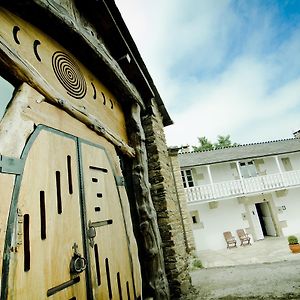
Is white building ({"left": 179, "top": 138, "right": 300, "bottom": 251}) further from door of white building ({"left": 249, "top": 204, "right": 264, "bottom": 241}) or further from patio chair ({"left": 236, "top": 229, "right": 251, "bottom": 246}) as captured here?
patio chair ({"left": 236, "top": 229, "right": 251, "bottom": 246})

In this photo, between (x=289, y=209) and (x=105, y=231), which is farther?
(x=289, y=209)

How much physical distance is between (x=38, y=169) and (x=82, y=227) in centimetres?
70

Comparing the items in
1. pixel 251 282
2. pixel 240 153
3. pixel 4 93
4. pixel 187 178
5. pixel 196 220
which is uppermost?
pixel 240 153

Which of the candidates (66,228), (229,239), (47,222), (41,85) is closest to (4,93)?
(41,85)

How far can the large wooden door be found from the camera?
1545 millimetres

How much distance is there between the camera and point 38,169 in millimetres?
1829

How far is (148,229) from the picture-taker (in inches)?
127

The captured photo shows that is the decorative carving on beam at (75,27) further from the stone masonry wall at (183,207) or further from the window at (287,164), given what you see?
the window at (287,164)

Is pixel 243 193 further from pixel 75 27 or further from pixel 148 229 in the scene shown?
pixel 75 27

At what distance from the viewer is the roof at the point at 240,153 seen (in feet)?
50.7

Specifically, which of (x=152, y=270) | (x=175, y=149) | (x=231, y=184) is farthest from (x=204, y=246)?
(x=152, y=270)

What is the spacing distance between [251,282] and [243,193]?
1154 centimetres

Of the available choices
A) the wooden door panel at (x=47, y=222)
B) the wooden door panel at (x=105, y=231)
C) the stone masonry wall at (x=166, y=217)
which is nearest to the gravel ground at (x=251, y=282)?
the stone masonry wall at (x=166, y=217)

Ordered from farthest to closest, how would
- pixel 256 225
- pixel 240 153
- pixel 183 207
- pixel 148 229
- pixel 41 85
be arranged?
pixel 240 153 < pixel 256 225 < pixel 183 207 < pixel 148 229 < pixel 41 85
